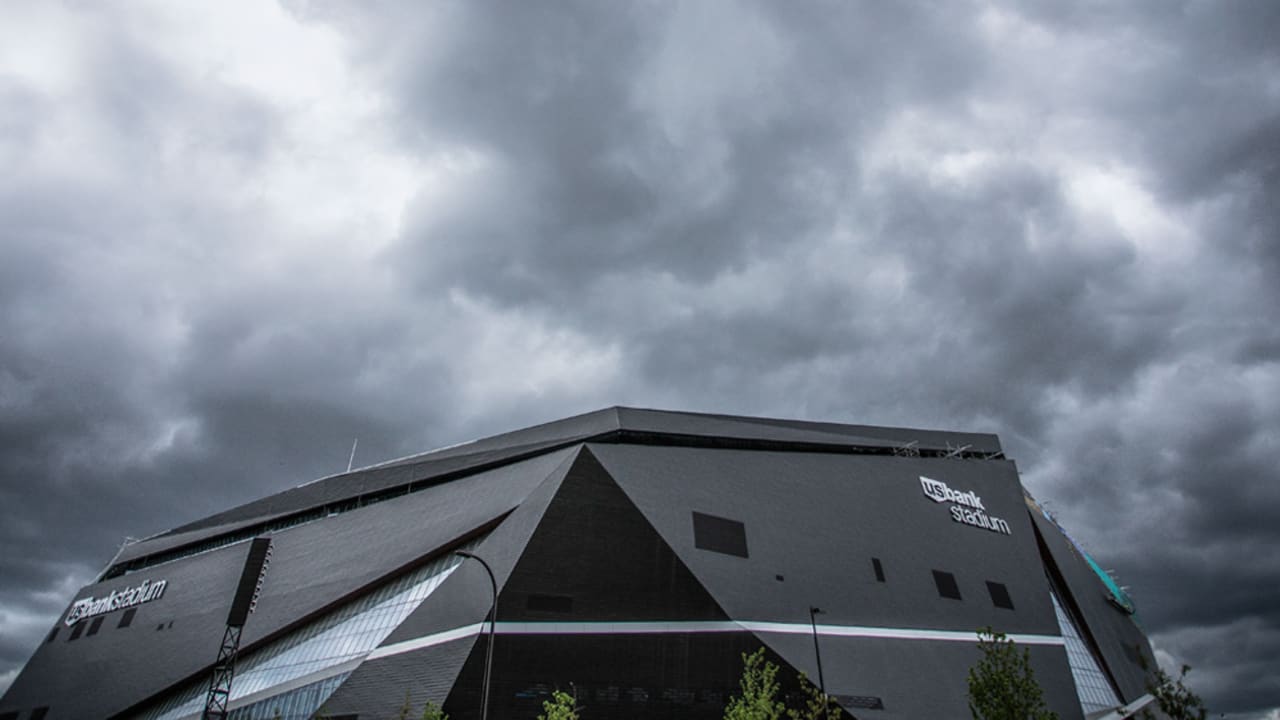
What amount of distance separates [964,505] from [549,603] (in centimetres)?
2880

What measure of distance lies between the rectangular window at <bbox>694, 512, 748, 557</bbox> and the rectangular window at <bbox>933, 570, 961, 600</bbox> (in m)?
12.3

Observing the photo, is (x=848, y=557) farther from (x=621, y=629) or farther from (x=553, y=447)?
(x=553, y=447)

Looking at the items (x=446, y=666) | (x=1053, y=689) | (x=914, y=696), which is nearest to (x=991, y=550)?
(x=1053, y=689)

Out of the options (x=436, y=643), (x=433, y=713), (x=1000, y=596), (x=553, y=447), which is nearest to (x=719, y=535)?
(x=553, y=447)

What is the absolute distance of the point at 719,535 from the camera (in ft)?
127

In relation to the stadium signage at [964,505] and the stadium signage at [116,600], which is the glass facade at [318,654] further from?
the stadium signage at [964,505]

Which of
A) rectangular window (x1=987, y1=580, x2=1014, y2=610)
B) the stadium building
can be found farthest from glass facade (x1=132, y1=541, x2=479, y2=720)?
rectangular window (x1=987, y1=580, x2=1014, y2=610)

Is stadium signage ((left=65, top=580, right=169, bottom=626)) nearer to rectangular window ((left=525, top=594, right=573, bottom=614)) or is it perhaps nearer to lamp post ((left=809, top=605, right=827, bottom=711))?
rectangular window ((left=525, top=594, right=573, bottom=614))

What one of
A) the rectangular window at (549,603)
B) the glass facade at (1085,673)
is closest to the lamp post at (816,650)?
the rectangular window at (549,603)

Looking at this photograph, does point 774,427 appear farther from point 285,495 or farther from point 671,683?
point 285,495

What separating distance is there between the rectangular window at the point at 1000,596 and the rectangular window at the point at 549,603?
25.7 meters

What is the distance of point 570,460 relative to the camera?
1537 inches

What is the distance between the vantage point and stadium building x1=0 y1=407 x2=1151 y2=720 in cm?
3375

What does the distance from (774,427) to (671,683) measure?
19.8m
